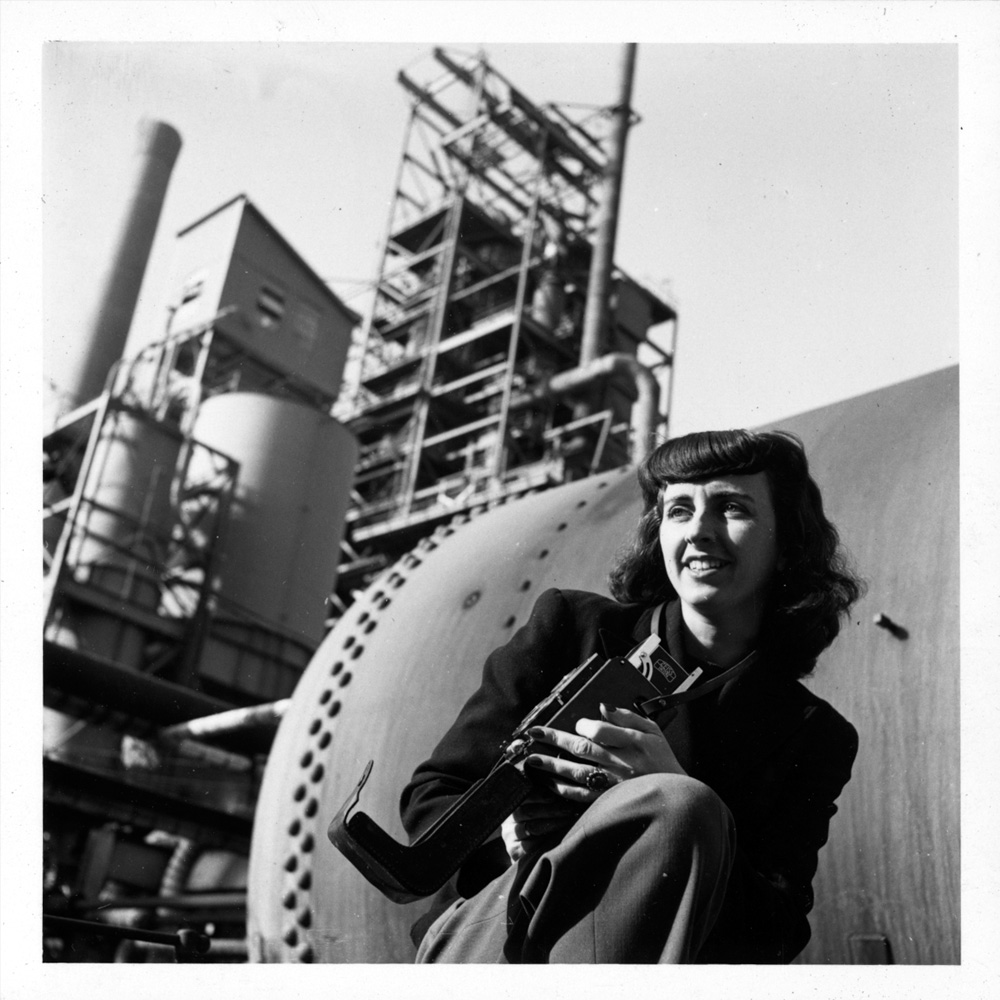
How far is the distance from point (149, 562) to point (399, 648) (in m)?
6.80

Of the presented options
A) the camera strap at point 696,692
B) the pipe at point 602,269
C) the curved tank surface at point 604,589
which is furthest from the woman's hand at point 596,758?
the pipe at point 602,269

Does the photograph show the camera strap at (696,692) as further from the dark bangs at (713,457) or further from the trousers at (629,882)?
the dark bangs at (713,457)

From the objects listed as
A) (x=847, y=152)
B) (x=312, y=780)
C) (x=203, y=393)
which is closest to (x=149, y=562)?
(x=203, y=393)

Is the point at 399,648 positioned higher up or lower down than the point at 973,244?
lower down

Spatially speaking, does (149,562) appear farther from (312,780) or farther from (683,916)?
(683,916)

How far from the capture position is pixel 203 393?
10305 mm

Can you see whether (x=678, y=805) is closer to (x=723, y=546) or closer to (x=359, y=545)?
(x=723, y=546)

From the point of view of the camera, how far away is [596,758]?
170 cm

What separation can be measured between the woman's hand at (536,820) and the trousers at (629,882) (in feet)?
0.27

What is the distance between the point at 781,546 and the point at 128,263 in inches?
211

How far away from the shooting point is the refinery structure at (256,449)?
6.92 metres

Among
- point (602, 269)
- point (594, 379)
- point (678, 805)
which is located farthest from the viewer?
point (602, 269)

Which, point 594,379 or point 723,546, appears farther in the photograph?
point 594,379

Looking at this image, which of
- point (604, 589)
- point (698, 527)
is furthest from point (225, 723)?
point (698, 527)
